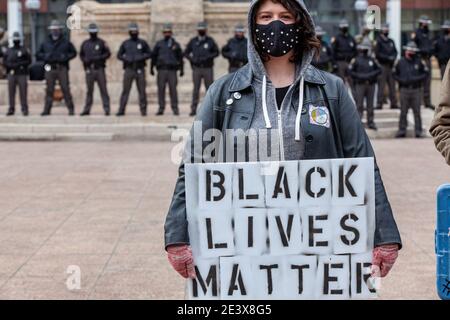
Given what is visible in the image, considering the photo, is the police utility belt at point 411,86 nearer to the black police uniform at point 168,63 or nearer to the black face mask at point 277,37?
the black police uniform at point 168,63

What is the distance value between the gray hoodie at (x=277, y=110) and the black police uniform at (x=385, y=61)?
A: 18952mm

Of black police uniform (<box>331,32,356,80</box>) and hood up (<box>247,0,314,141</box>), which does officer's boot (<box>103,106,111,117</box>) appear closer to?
black police uniform (<box>331,32,356,80</box>)

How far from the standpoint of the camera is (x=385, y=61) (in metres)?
22.8

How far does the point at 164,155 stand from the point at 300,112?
12.8 metres

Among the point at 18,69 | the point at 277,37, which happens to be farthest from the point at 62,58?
the point at 277,37

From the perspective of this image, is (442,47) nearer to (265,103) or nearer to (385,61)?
(385,61)

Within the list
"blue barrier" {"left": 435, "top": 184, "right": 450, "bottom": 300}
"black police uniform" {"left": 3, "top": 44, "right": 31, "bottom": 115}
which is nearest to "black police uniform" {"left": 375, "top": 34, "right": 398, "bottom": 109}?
"black police uniform" {"left": 3, "top": 44, "right": 31, "bottom": 115}

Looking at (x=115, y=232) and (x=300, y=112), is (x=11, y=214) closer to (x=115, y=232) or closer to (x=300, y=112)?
(x=115, y=232)

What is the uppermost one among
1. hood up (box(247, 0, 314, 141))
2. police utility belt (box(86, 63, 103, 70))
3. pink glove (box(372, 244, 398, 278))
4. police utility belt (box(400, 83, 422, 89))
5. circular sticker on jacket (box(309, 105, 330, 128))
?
hood up (box(247, 0, 314, 141))

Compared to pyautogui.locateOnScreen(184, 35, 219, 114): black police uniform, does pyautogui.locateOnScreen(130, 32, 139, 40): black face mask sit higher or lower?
higher

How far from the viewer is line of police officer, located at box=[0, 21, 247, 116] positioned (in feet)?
69.1

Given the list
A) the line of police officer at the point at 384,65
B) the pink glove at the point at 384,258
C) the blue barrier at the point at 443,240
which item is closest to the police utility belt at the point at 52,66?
the line of police officer at the point at 384,65

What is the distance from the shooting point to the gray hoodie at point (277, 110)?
385 centimetres

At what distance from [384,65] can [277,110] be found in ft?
64.0
